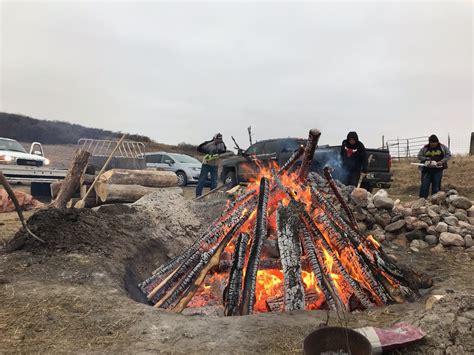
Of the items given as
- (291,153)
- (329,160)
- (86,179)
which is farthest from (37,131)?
(329,160)

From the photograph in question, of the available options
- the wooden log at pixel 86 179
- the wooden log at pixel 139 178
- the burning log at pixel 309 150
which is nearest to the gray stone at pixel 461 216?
the burning log at pixel 309 150

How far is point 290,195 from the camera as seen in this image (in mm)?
4699

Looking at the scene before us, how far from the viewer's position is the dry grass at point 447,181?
1510 centimetres

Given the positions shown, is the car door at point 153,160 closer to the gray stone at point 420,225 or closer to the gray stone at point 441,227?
the gray stone at point 420,225

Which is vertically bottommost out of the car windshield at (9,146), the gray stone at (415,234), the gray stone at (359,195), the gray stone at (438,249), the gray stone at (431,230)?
the gray stone at (438,249)

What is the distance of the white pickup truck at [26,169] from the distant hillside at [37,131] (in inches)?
1000

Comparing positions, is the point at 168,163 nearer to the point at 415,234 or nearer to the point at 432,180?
the point at 432,180

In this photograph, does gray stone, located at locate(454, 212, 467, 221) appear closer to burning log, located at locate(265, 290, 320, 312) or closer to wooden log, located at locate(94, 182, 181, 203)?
burning log, located at locate(265, 290, 320, 312)

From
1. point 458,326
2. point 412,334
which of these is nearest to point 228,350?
point 412,334

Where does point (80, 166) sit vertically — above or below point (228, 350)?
above

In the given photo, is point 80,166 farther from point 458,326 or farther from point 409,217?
point 458,326

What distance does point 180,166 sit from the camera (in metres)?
19.3

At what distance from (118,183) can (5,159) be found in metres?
6.51

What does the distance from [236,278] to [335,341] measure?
157cm
